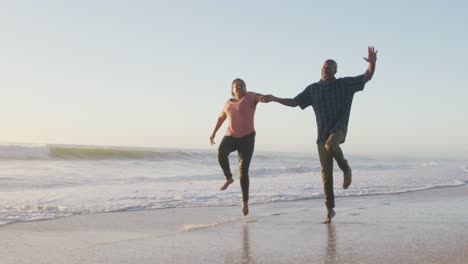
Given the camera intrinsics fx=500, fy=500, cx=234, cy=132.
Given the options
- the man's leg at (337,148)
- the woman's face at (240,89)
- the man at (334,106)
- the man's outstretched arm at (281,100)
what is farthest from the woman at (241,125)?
the man's leg at (337,148)

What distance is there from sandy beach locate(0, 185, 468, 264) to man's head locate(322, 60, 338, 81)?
1.61 m

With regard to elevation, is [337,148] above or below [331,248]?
above

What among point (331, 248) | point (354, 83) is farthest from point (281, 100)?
point (331, 248)

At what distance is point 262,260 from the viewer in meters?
3.70

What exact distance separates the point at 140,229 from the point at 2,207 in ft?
9.94

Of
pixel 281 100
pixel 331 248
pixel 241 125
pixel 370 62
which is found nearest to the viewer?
pixel 331 248

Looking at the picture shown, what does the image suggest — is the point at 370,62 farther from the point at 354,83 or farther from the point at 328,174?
the point at 328,174

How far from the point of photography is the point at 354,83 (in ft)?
17.7

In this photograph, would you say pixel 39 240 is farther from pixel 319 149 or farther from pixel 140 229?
pixel 319 149

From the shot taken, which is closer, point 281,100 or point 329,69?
point 329,69

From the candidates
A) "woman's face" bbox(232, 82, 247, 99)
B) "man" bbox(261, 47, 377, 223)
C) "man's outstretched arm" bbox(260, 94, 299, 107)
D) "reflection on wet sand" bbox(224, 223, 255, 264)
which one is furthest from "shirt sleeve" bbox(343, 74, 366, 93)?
"reflection on wet sand" bbox(224, 223, 255, 264)

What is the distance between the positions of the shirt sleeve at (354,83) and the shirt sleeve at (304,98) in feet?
1.53

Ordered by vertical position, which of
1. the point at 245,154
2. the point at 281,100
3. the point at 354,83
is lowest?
the point at 245,154

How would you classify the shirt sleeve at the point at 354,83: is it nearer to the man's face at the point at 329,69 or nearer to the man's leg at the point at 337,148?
the man's face at the point at 329,69
